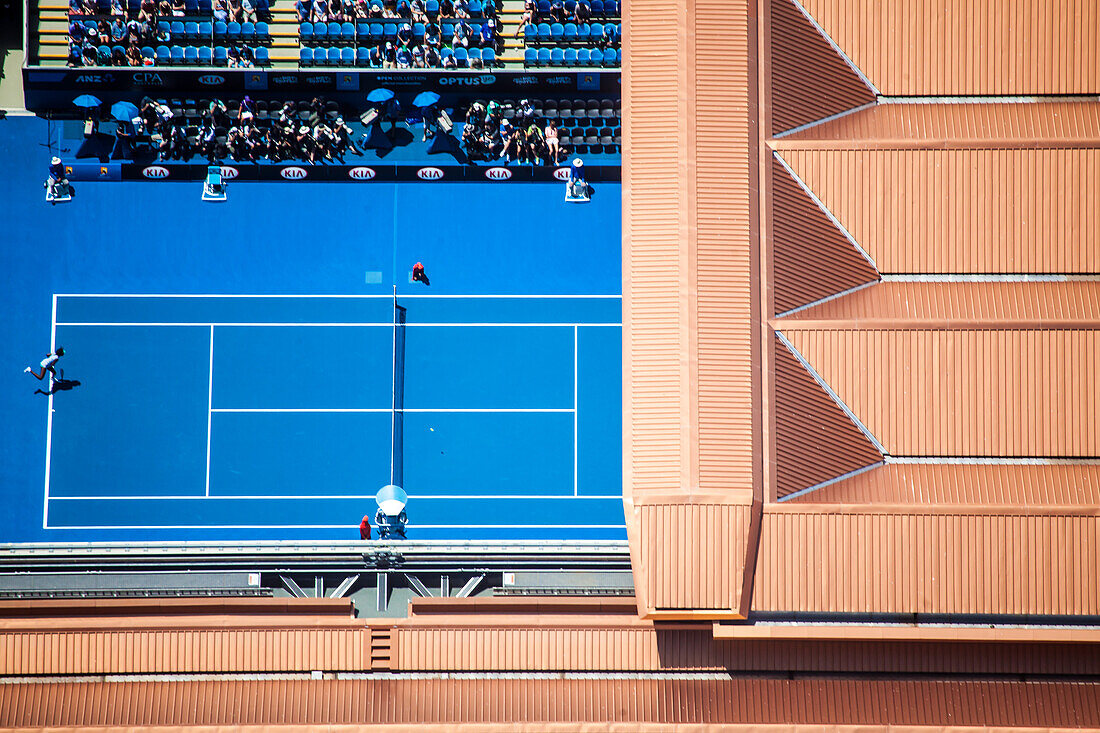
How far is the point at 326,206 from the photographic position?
141ft

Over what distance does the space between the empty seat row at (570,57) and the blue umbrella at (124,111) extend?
696 inches

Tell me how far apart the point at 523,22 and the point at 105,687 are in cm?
3219

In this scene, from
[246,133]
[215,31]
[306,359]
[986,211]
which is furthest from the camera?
[215,31]

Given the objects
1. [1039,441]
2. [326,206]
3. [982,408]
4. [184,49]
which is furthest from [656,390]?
[184,49]

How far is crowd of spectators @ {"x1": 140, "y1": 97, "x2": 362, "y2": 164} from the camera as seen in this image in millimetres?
42844

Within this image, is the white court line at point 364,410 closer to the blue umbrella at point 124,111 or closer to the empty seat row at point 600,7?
the blue umbrella at point 124,111

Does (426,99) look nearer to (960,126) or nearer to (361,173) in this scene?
(361,173)

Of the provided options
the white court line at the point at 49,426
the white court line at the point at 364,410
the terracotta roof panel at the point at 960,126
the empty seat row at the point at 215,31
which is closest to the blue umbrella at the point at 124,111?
the empty seat row at the point at 215,31

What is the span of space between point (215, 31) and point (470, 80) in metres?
12.0

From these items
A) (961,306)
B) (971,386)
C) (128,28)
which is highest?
(128,28)

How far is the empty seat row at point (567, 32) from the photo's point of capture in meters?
43.0

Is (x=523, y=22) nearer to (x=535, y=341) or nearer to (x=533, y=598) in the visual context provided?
(x=535, y=341)

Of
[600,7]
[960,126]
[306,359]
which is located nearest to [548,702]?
[306,359]

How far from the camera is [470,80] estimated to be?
43.0 meters
